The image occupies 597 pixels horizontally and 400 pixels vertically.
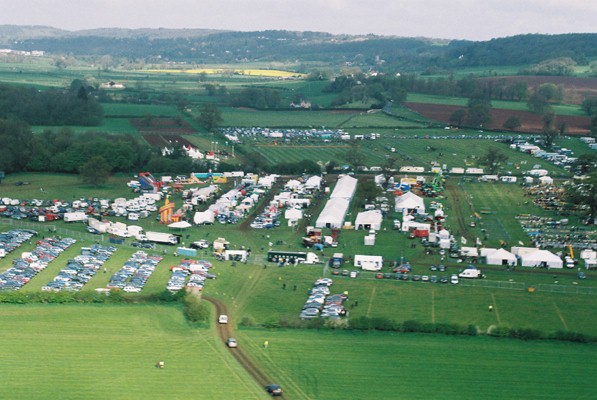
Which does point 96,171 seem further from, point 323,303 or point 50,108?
point 50,108

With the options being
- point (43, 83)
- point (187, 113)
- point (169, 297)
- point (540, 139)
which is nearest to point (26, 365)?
point (169, 297)

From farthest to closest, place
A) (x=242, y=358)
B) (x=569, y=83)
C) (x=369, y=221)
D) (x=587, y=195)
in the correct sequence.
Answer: (x=569, y=83)
(x=587, y=195)
(x=369, y=221)
(x=242, y=358)

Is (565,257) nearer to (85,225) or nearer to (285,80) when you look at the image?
(85,225)

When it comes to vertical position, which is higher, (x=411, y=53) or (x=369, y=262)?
(x=369, y=262)

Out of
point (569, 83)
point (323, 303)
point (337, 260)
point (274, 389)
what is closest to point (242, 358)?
point (274, 389)

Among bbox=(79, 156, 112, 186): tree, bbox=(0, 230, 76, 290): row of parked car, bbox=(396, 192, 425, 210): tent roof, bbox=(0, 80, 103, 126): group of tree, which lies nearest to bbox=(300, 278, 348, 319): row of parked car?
bbox=(0, 230, 76, 290): row of parked car

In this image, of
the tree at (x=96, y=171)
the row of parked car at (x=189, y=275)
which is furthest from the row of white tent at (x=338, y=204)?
the tree at (x=96, y=171)

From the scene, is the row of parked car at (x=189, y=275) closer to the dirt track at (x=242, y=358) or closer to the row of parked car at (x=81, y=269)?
the dirt track at (x=242, y=358)

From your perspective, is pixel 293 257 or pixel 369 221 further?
pixel 369 221
